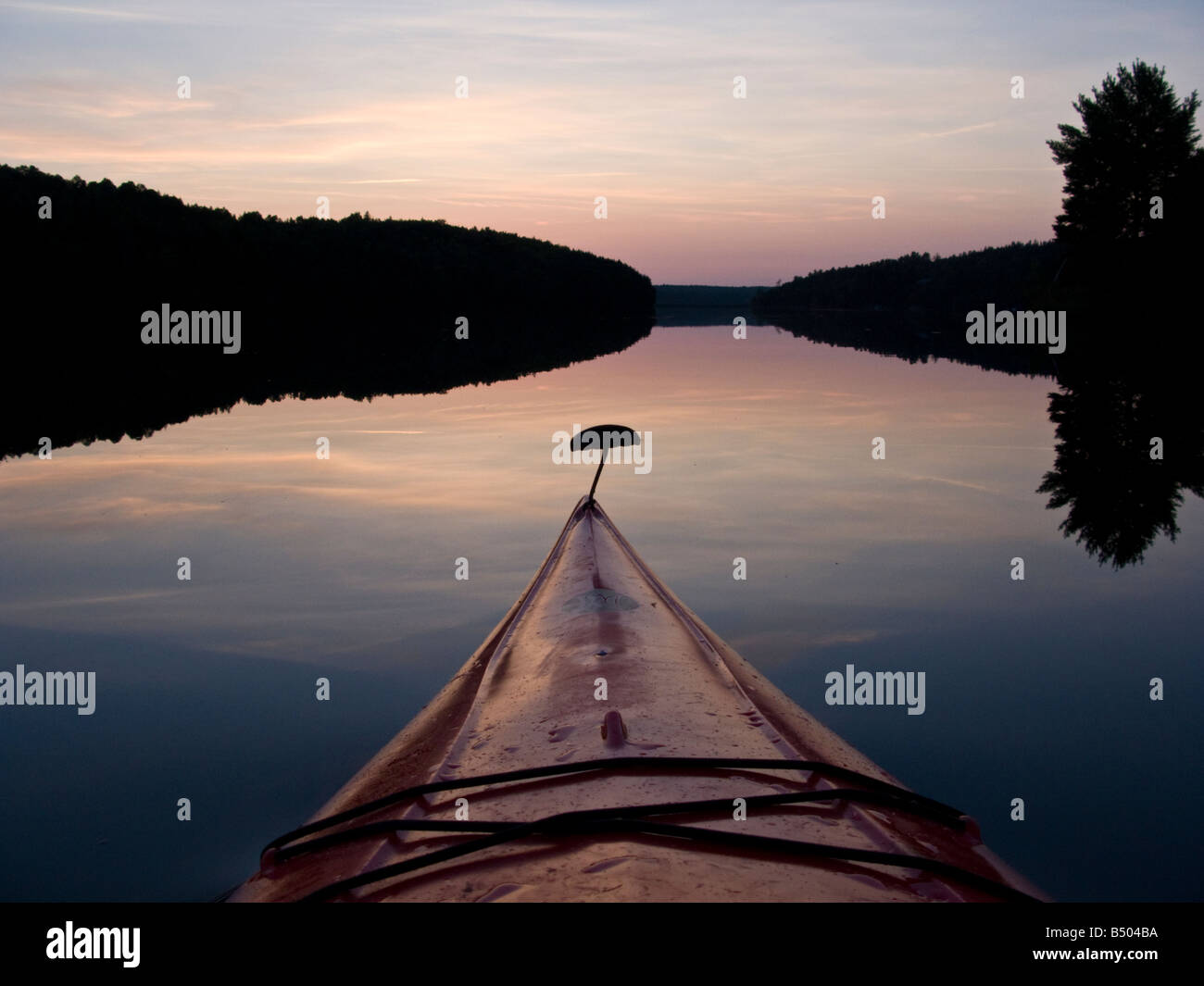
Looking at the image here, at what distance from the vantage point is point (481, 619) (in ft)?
21.5

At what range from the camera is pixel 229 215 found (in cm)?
6438

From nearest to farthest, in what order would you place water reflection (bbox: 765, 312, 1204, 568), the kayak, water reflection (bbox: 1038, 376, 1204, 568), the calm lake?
the kayak, the calm lake, water reflection (bbox: 1038, 376, 1204, 568), water reflection (bbox: 765, 312, 1204, 568)

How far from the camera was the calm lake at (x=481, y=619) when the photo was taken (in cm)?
413

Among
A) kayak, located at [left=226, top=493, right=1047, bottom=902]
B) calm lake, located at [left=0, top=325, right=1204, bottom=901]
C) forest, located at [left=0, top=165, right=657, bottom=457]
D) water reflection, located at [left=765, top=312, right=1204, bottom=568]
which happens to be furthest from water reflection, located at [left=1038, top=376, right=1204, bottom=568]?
forest, located at [left=0, top=165, right=657, bottom=457]

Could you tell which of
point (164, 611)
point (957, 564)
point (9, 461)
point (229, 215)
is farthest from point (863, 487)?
point (229, 215)

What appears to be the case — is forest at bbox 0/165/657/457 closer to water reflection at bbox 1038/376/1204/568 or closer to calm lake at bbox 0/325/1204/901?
calm lake at bbox 0/325/1204/901

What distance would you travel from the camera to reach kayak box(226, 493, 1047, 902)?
2.36 m

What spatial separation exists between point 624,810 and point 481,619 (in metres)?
4.07

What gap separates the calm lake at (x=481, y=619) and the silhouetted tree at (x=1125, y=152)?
25.3 m

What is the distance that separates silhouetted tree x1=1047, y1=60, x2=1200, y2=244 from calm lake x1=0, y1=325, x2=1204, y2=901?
83.1ft

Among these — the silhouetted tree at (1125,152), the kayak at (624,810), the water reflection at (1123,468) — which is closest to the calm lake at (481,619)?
the water reflection at (1123,468)

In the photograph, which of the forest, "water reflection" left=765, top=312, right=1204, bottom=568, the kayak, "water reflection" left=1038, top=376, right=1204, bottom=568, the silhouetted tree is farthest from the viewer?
the silhouetted tree

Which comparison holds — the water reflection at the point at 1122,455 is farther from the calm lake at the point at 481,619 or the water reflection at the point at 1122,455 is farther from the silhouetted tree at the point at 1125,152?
the silhouetted tree at the point at 1125,152
